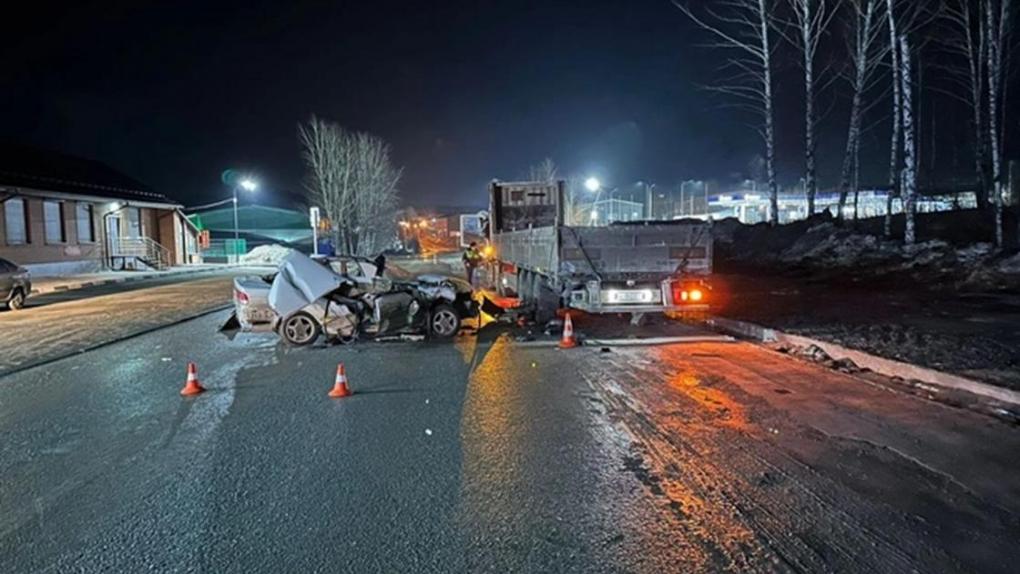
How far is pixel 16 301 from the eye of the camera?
17.6 meters

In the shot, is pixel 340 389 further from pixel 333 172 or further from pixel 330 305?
pixel 333 172

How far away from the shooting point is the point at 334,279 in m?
11.2

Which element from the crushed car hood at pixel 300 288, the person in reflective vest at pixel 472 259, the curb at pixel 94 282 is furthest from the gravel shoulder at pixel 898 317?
the curb at pixel 94 282

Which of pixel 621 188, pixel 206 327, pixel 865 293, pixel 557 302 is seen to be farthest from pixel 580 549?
pixel 621 188

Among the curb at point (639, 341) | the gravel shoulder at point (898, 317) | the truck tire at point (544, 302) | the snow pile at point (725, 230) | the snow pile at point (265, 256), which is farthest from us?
the snow pile at point (265, 256)

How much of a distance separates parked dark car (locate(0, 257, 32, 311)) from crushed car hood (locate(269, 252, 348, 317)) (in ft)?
35.6

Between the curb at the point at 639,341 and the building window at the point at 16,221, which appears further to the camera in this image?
the building window at the point at 16,221

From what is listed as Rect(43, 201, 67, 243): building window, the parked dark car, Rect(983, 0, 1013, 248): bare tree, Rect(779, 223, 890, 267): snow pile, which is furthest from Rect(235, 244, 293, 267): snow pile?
Rect(983, 0, 1013, 248): bare tree

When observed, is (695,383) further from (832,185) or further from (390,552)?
(832,185)

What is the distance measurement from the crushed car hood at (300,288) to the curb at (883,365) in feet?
24.0

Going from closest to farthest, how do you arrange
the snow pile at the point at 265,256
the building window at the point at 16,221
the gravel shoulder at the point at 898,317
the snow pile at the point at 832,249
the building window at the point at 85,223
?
the gravel shoulder at the point at 898,317
the snow pile at the point at 832,249
the building window at the point at 16,221
the building window at the point at 85,223
the snow pile at the point at 265,256

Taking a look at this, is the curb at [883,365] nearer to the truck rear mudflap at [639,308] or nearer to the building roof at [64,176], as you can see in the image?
the truck rear mudflap at [639,308]

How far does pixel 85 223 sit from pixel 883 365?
3635 centimetres

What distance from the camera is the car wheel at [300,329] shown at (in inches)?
441
